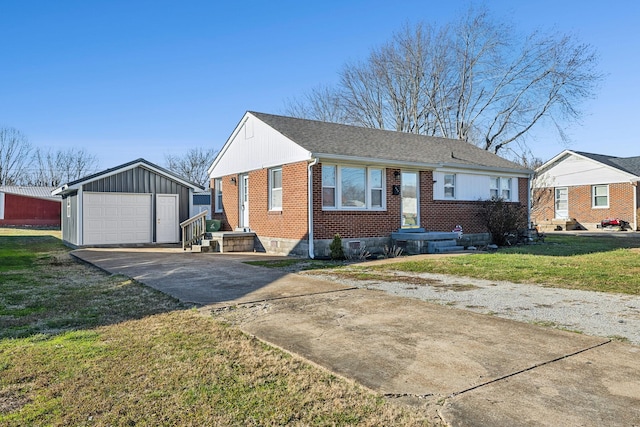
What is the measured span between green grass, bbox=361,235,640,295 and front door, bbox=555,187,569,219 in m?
18.3

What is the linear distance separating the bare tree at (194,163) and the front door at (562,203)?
41.1 m

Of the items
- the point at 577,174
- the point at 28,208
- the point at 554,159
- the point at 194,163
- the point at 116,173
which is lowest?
the point at 28,208

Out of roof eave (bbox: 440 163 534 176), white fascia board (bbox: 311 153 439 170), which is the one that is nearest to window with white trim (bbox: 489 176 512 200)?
roof eave (bbox: 440 163 534 176)

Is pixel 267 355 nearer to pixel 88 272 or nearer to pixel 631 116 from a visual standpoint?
pixel 88 272

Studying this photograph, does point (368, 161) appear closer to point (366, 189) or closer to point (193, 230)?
point (366, 189)

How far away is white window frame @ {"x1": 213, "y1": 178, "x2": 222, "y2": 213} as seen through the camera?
19188 mm

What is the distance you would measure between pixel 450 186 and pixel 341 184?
17.4 ft

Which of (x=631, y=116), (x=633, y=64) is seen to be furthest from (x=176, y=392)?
(x=631, y=116)

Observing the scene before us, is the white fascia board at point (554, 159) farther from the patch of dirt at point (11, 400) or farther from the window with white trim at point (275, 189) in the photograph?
the patch of dirt at point (11, 400)

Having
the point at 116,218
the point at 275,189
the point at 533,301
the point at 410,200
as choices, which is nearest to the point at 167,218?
the point at 116,218

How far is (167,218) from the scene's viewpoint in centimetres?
1928

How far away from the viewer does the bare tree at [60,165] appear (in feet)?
194

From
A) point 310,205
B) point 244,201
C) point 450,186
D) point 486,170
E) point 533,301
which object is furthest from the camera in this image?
point 486,170

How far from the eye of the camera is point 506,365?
3.78m
